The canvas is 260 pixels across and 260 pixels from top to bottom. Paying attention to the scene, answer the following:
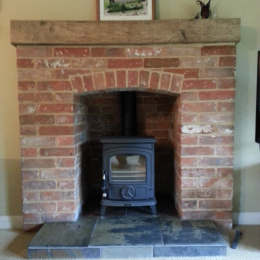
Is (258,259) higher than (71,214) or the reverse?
the reverse

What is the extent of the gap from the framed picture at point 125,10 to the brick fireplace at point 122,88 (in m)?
0.18

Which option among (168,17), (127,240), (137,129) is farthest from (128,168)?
(168,17)

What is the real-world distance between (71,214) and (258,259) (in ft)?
4.64

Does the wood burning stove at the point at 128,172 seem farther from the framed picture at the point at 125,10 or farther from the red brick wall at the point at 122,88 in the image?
the framed picture at the point at 125,10

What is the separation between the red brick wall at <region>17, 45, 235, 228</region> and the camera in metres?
2.04

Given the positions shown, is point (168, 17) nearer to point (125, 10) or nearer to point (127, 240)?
point (125, 10)

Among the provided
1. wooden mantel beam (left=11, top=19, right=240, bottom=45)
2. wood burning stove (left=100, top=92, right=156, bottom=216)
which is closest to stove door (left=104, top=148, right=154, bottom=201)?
wood burning stove (left=100, top=92, right=156, bottom=216)

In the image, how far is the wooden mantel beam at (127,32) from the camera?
1.99 m

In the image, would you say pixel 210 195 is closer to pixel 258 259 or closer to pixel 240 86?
pixel 258 259

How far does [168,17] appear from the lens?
2178 mm

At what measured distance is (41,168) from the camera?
211 cm

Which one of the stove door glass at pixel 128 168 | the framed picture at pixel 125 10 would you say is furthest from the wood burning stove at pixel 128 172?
the framed picture at pixel 125 10

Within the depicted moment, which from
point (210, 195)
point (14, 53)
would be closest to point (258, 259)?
point (210, 195)

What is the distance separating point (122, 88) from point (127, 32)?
42 cm
